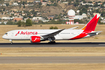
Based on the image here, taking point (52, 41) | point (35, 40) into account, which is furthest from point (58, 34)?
point (35, 40)

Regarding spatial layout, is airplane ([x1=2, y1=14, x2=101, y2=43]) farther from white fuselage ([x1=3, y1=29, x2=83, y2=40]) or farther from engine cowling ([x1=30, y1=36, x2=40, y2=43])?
engine cowling ([x1=30, y1=36, x2=40, y2=43])

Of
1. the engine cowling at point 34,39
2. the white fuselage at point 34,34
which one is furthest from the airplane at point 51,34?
the engine cowling at point 34,39

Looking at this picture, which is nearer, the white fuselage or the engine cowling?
the engine cowling

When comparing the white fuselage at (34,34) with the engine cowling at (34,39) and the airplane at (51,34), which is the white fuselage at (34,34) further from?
the engine cowling at (34,39)

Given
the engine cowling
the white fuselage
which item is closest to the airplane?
the white fuselage

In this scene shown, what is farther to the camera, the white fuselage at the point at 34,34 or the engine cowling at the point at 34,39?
the white fuselage at the point at 34,34

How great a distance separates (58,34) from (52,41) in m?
2.16

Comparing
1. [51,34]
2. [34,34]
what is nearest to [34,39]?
[34,34]
